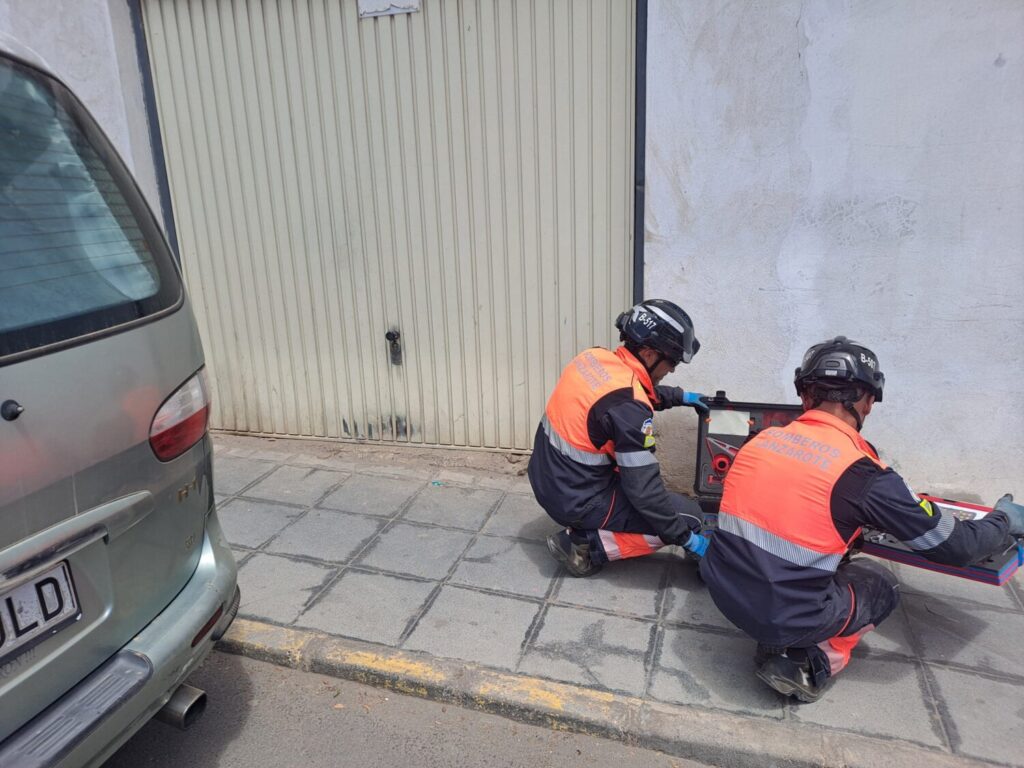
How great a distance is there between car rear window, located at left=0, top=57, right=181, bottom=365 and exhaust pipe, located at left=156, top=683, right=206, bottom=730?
1.14 m

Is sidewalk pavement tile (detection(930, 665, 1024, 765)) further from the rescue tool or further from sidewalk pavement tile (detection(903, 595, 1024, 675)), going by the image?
the rescue tool

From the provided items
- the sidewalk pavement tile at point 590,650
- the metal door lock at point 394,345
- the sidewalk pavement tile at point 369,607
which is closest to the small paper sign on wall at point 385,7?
the metal door lock at point 394,345

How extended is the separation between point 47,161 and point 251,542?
2427mm

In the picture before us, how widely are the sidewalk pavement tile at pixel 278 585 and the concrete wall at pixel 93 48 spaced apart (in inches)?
116

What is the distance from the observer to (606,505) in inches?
133

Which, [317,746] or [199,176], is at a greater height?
[199,176]

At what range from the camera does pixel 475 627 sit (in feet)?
10.4

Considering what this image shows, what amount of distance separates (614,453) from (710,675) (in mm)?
992

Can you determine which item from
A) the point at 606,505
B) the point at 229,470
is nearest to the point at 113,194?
the point at 606,505

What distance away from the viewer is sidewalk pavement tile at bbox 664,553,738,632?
3189mm

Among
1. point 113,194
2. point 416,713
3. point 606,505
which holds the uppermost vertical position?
point 113,194

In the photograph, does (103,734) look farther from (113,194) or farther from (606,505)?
(606,505)

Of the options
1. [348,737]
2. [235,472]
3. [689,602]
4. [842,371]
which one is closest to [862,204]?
[842,371]

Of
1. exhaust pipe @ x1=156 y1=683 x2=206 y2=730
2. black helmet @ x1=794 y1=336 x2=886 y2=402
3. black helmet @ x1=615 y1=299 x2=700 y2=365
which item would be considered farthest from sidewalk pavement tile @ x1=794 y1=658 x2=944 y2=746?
exhaust pipe @ x1=156 y1=683 x2=206 y2=730
